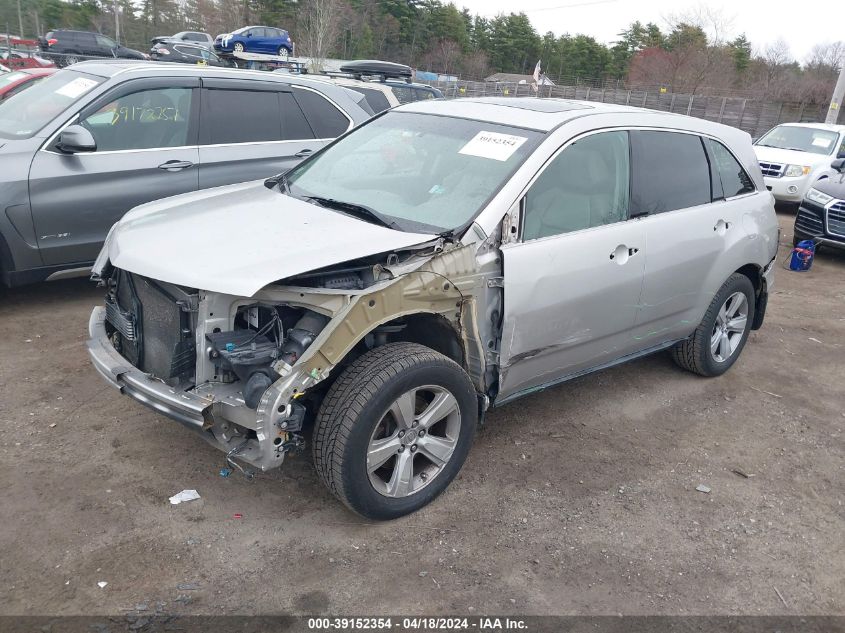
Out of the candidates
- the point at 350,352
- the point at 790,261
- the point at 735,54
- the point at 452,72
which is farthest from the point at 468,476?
the point at 735,54

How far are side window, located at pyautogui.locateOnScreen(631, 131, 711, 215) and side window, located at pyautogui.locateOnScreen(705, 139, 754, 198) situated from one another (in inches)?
6.1

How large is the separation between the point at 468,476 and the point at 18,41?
163 feet

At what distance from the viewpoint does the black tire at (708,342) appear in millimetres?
4840

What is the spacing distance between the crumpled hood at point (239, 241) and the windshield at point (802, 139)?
1289cm

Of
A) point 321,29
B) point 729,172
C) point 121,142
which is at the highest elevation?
point 321,29

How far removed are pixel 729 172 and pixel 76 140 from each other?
15.5 ft

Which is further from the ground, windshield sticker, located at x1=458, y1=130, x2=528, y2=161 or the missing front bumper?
windshield sticker, located at x1=458, y1=130, x2=528, y2=161

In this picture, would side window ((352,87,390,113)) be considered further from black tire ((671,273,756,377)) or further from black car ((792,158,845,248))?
black car ((792,158,845,248))

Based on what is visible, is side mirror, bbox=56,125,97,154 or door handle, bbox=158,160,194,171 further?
door handle, bbox=158,160,194,171

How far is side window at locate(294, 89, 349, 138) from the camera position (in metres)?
6.59

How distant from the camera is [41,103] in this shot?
5.70 meters

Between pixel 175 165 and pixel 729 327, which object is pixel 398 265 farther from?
pixel 175 165

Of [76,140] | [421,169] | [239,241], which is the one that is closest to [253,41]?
[76,140]

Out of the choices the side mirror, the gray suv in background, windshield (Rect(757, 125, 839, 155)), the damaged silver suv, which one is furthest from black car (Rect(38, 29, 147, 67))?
the damaged silver suv
